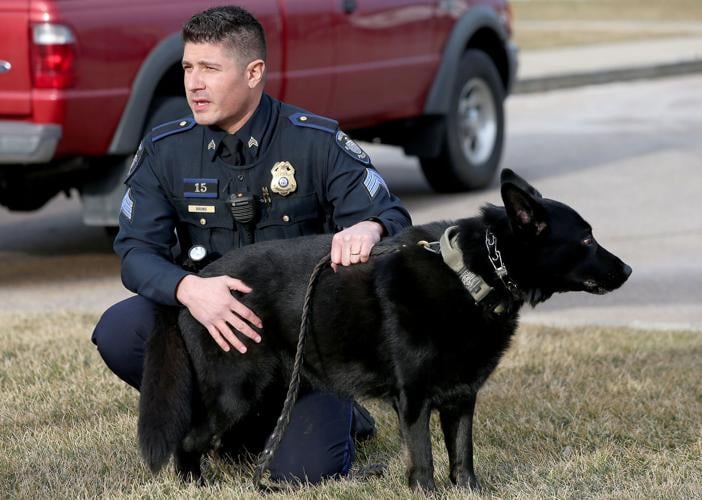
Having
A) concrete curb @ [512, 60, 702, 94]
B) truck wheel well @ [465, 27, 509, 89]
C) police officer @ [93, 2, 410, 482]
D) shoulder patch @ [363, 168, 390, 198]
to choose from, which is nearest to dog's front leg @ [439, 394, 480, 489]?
police officer @ [93, 2, 410, 482]

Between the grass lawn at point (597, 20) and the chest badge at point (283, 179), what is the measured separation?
16.0 meters

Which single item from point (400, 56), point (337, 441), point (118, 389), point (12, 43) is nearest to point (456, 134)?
point (400, 56)

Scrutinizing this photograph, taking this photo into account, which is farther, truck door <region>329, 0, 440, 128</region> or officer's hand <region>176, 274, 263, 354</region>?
truck door <region>329, 0, 440, 128</region>

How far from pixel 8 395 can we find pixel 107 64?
7.27 feet

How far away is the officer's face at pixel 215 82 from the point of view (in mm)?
4262

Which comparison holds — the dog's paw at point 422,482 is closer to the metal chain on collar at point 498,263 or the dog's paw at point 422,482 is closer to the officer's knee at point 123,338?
the metal chain on collar at point 498,263

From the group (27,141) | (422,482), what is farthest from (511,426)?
(27,141)

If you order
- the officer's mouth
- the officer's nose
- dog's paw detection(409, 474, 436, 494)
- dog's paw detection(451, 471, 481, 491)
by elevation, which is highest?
the officer's nose

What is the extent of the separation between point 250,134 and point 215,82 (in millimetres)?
210

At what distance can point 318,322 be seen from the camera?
4.01 m

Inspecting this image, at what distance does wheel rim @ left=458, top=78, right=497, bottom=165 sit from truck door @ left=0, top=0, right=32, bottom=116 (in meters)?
3.65

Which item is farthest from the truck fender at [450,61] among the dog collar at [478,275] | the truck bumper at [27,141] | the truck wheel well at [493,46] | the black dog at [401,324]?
the dog collar at [478,275]

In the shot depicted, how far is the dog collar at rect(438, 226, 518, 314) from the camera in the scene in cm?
388

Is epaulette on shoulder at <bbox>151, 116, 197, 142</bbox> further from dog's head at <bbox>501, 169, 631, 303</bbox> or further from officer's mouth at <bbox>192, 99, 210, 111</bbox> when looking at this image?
dog's head at <bbox>501, 169, 631, 303</bbox>
